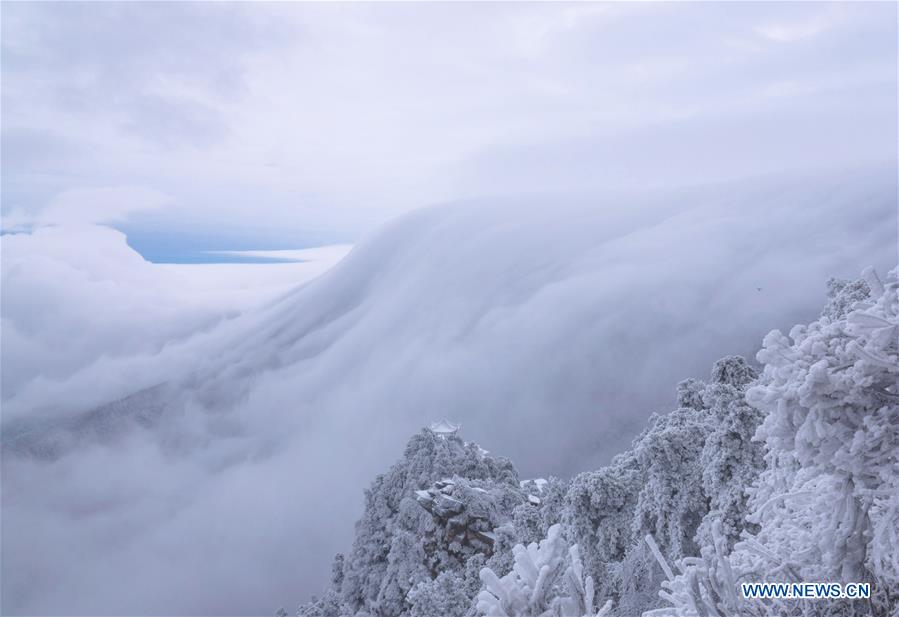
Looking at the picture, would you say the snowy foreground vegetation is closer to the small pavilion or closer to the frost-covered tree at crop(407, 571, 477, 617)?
the frost-covered tree at crop(407, 571, 477, 617)

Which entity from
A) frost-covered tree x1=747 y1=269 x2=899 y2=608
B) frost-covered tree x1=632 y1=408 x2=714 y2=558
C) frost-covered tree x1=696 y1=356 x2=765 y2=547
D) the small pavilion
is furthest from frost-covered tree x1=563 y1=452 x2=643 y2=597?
the small pavilion

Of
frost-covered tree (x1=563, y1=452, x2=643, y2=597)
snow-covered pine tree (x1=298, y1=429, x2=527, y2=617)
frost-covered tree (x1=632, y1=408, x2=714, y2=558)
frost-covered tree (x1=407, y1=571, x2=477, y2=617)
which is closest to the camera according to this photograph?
frost-covered tree (x1=632, y1=408, x2=714, y2=558)

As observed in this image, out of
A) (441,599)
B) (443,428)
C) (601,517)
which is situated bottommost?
(441,599)

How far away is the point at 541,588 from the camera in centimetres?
448

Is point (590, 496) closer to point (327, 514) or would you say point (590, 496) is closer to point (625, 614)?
point (625, 614)

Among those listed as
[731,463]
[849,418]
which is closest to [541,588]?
[849,418]

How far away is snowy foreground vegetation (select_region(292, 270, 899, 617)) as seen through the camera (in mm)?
4570

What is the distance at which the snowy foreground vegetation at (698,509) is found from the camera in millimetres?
4570

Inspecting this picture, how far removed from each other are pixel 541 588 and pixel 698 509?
11644 mm

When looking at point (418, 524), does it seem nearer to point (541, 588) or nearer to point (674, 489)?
point (674, 489)

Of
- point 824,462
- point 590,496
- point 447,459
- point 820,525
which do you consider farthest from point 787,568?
point 447,459

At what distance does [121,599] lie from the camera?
141250 mm

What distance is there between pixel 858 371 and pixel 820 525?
1789mm

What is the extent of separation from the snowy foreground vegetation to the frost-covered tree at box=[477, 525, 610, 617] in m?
0.01
